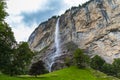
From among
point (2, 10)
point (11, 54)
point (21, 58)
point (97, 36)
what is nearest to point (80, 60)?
point (21, 58)

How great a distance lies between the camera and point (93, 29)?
191750 mm

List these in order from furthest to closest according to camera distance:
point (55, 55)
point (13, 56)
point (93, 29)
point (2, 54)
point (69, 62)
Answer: point (93, 29)
point (55, 55)
point (69, 62)
point (13, 56)
point (2, 54)

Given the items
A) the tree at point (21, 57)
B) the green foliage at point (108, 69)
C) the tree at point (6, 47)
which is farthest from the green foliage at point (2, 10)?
the green foliage at point (108, 69)

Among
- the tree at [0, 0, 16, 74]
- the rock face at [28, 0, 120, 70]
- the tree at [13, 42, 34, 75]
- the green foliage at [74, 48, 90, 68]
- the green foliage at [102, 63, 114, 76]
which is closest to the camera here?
the tree at [0, 0, 16, 74]

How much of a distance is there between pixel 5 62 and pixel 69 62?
43.2 m

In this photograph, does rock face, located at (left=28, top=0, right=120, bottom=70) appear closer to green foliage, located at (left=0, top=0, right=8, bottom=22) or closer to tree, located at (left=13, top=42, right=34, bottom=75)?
tree, located at (left=13, top=42, right=34, bottom=75)

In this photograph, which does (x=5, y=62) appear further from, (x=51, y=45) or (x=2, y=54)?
(x=51, y=45)

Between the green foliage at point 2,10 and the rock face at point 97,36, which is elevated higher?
the rock face at point 97,36

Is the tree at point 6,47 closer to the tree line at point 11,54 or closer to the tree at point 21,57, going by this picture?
the tree line at point 11,54

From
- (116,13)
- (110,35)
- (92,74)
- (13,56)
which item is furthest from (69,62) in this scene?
(116,13)

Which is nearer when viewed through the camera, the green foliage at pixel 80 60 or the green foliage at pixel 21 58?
the green foliage at pixel 21 58

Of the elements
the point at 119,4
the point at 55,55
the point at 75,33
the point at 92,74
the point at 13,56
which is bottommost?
the point at 92,74

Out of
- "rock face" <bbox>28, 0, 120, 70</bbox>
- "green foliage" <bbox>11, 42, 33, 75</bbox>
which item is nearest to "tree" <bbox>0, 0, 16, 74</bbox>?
Result: "green foliage" <bbox>11, 42, 33, 75</bbox>

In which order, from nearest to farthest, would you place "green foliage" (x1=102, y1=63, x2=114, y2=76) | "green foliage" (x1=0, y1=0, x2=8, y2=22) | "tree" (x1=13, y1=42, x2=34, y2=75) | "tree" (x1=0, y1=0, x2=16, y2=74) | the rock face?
1. "green foliage" (x1=0, y1=0, x2=8, y2=22)
2. "tree" (x1=0, y1=0, x2=16, y2=74)
3. "tree" (x1=13, y1=42, x2=34, y2=75)
4. "green foliage" (x1=102, y1=63, x2=114, y2=76)
5. the rock face
